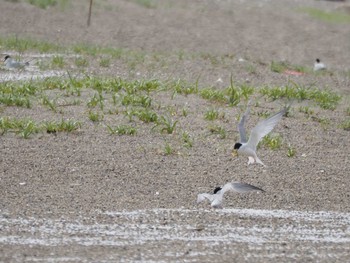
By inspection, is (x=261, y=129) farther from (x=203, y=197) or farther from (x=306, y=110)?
(x=306, y=110)

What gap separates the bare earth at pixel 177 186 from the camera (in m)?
6.56

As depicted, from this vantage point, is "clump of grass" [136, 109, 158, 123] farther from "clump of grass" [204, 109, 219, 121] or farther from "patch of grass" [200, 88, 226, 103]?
"patch of grass" [200, 88, 226, 103]

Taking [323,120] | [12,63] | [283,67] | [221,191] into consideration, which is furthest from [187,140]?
[283,67]

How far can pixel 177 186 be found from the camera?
318 inches

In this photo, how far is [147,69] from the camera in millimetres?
12234

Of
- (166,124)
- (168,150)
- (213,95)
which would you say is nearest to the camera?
(168,150)

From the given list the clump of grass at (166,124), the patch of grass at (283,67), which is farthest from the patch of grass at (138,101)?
the patch of grass at (283,67)

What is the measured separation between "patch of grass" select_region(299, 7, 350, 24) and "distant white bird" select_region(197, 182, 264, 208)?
13.9 meters

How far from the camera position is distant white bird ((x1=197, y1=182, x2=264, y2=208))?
7401 mm

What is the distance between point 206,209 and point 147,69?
4967mm

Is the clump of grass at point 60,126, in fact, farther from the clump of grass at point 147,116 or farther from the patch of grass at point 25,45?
the patch of grass at point 25,45

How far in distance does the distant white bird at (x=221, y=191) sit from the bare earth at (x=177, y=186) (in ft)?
0.23

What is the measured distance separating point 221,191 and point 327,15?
15.1 m

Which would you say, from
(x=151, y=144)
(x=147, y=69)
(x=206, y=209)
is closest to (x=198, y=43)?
(x=147, y=69)
